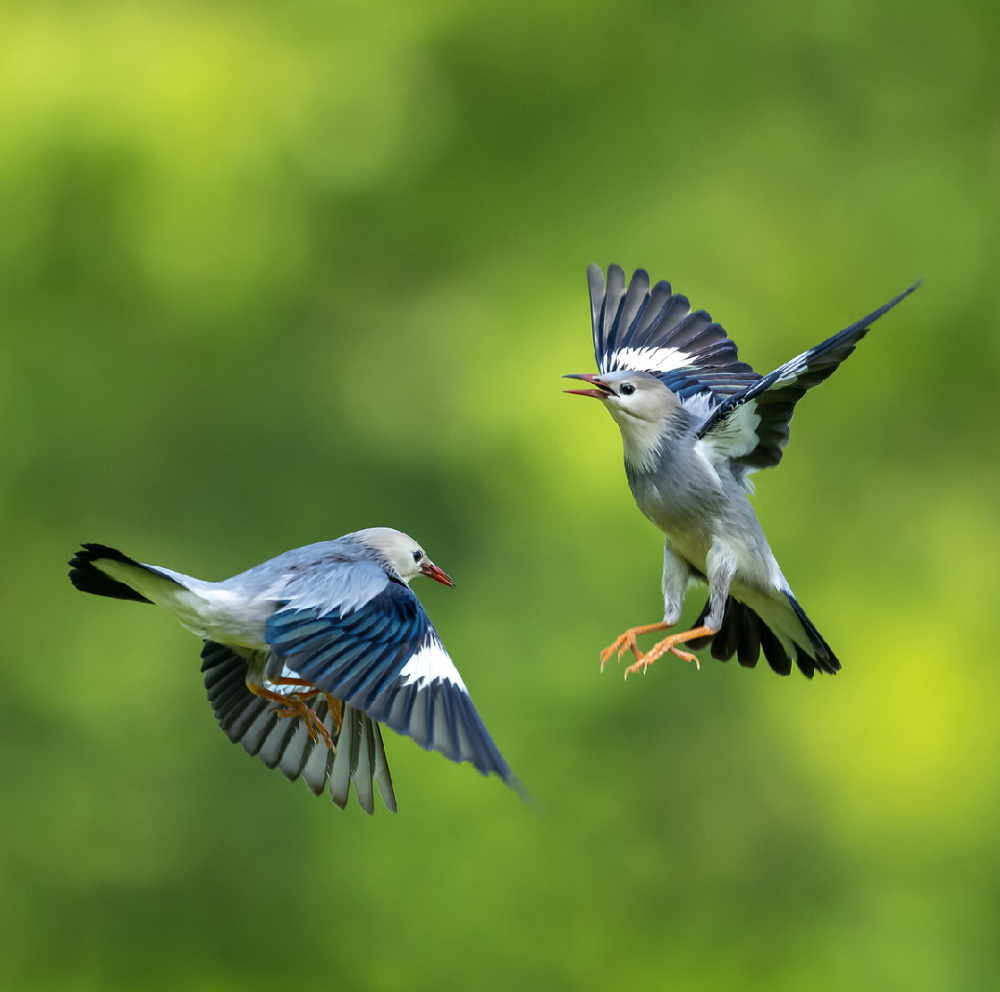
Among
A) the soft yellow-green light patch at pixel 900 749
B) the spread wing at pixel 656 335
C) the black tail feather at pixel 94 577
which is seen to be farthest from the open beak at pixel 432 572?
the soft yellow-green light patch at pixel 900 749

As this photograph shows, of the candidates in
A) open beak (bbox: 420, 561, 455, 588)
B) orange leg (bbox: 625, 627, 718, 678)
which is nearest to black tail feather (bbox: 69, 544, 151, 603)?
open beak (bbox: 420, 561, 455, 588)

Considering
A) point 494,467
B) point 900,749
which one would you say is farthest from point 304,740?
point 494,467

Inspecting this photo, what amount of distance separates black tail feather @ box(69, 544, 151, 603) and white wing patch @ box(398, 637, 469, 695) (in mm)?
671

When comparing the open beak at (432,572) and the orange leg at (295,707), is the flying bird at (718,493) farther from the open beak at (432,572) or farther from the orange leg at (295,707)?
the orange leg at (295,707)

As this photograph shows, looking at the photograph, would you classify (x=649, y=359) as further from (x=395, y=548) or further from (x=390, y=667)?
(x=390, y=667)

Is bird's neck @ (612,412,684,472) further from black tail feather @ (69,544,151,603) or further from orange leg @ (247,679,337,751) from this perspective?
black tail feather @ (69,544,151,603)

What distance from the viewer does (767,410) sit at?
12.2 ft

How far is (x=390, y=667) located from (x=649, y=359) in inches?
78.2

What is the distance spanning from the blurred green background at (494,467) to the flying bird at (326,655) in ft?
19.2

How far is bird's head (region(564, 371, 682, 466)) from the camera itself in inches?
152

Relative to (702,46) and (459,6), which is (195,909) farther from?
(702,46)

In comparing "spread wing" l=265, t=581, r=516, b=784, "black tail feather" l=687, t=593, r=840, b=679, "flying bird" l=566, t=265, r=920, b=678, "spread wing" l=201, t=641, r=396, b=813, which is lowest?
"spread wing" l=201, t=641, r=396, b=813

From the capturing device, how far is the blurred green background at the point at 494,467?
1055 centimetres

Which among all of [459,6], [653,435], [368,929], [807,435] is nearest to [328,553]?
[653,435]
